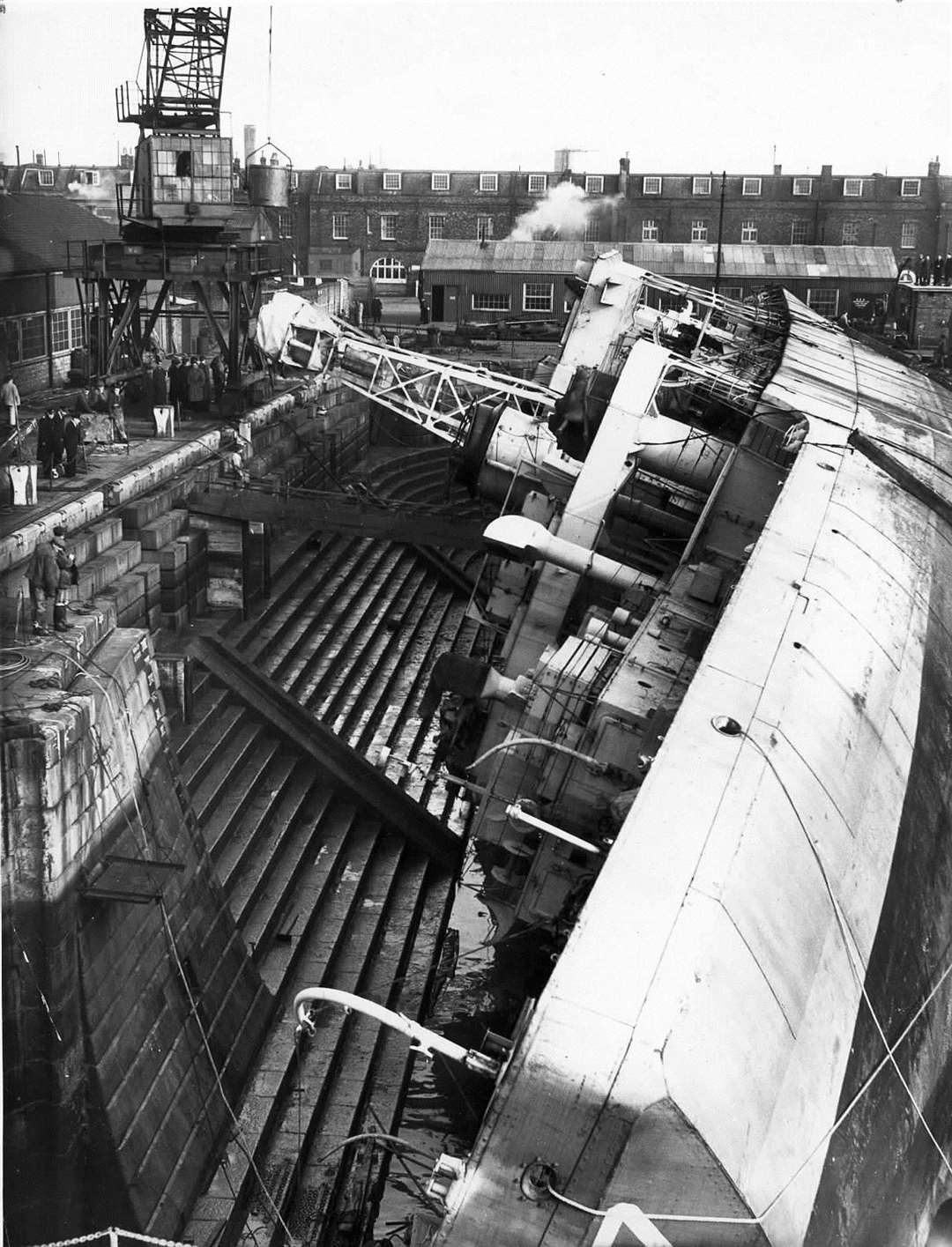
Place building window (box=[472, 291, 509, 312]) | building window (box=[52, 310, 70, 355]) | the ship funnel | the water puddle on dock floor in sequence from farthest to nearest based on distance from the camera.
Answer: building window (box=[472, 291, 509, 312]), building window (box=[52, 310, 70, 355]), the ship funnel, the water puddle on dock floor

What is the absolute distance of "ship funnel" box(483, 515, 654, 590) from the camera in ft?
75.9

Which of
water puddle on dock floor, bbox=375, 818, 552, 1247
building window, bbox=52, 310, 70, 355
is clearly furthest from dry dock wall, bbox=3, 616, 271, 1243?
building window, bbox=52, 310, 70, 355

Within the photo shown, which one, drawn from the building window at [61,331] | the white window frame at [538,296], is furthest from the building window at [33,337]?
the white window frame at [538,296]

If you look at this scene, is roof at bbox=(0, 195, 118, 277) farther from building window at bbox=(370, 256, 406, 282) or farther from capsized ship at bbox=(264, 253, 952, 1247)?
building window at bbox=(370, 256, 406, 282)

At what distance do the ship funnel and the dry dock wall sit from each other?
7.66m

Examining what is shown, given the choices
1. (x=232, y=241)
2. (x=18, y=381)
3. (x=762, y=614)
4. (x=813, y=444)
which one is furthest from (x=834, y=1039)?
(x=18, y=381)

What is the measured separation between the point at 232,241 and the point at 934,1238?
3301cm

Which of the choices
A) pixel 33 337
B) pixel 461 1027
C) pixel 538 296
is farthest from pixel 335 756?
pixel 538 296

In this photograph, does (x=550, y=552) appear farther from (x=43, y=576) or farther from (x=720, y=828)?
(x=720, y=828)

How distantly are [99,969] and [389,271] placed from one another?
67.9 meters

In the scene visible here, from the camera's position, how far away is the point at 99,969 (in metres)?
14.3

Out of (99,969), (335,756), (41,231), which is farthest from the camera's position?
(41,231)

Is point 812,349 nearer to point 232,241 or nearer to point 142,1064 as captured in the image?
point 232,241

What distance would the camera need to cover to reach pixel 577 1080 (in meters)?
9.20
